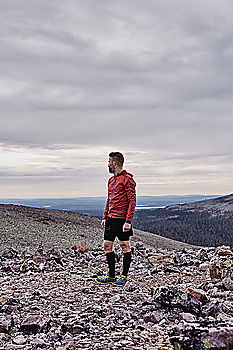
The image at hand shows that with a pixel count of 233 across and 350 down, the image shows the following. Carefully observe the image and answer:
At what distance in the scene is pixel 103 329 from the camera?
5.52 meters

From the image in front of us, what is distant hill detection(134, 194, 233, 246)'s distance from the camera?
58275mm

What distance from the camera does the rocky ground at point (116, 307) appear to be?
194 inches

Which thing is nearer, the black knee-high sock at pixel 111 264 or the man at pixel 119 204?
the man at pixel 119 204

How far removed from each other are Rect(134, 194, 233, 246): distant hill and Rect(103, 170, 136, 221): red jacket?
41833 millimetres

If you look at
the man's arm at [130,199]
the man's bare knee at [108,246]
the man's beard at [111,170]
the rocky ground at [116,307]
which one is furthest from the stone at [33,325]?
the man's beard at [111,170]

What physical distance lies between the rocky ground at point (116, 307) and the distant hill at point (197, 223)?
4000cm

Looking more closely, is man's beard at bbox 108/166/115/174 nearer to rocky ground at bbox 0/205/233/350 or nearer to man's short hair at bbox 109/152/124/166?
man's short hair at bbox 109/152/124/166

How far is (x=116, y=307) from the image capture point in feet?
21.9

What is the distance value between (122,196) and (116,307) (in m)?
2.89

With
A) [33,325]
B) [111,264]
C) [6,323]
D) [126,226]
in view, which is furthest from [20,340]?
[111,264]

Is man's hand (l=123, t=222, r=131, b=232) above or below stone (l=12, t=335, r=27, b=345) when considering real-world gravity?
above

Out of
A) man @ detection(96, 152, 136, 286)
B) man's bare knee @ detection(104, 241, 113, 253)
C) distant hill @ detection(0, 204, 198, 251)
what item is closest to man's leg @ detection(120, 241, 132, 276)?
man @ detection(96, 152, 136, 286)

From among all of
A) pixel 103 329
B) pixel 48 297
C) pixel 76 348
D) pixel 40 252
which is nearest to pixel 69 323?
pixel 103 329

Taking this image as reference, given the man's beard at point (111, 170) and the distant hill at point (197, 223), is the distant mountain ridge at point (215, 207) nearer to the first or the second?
the distant hill at point (197, 223)
